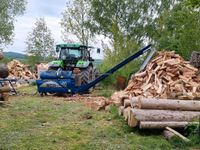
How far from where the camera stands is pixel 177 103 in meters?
9.12

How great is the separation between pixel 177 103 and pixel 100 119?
2133mm

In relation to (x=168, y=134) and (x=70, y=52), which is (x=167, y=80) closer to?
(x=168, y=134)

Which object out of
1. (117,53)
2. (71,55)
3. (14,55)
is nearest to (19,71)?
(117,53)

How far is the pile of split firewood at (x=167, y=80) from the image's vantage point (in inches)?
449

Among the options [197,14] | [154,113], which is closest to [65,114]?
[154,113]

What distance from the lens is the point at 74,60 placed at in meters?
18.3

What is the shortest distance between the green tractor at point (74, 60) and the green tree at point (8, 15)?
2327 cm

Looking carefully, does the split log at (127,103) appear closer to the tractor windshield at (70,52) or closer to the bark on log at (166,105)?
the bark on log at (166,105)

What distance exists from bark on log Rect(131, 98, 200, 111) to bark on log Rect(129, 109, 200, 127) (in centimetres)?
15

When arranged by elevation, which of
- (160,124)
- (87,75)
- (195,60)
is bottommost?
(160,124)

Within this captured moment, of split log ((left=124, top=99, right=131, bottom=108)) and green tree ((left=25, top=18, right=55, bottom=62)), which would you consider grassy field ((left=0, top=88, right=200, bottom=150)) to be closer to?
split log ((left=124, top=99, right=131, bottom=108))

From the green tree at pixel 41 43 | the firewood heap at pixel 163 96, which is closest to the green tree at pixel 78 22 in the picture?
the green tree at pixel 41 43

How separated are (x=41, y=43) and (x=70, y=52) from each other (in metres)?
24.0

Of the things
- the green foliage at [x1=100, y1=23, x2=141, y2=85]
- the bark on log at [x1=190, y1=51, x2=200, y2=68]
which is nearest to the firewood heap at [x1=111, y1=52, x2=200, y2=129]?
the bark on log at [x1=190, y1=51, x2=200, y2=68]
